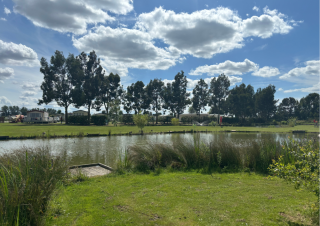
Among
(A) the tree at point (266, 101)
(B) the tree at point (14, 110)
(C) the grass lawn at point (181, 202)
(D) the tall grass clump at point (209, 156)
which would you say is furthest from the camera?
(B) the tree at point (14, 110)

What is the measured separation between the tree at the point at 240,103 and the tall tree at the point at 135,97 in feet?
89.5

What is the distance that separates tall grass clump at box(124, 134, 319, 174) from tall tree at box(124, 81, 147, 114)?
51.1 metres

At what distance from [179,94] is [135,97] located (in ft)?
44.6

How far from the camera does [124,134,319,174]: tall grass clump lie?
24.7ft

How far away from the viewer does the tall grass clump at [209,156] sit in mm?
7523

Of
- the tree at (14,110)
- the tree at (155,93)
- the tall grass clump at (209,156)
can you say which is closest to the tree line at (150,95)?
the tree at (155,93)

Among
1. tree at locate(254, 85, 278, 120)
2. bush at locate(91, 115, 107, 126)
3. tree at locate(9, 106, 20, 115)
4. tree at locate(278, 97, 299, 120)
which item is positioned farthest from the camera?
tree at locate(9, 106, 20, 115)

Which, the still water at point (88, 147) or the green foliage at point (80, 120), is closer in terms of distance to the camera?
the still water at point (88, 147)

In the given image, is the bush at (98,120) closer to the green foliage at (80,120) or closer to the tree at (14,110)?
the green foliage at (80,120)

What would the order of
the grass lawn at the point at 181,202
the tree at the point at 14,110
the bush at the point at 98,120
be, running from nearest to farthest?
1. the grass lawn at the point at 181,202
2. the bush at the point at 98,120
3. the tree at the point at 14,110

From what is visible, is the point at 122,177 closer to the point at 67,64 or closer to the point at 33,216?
the point at 33,216

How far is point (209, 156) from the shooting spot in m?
7.89

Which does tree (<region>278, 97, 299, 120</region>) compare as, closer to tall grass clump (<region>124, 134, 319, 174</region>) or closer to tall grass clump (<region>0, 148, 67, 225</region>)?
tall grass clump (<region>124, 134, 319, 174</region>)

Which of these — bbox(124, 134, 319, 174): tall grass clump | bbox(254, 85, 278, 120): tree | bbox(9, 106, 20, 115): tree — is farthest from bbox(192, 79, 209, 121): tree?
bbox(9, 106, 20, 115): tree
